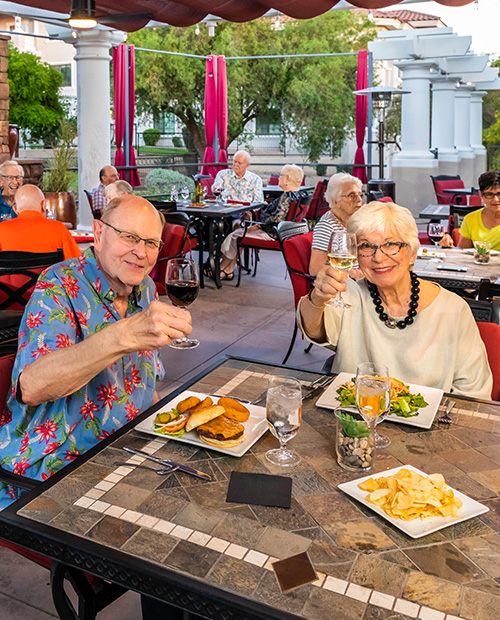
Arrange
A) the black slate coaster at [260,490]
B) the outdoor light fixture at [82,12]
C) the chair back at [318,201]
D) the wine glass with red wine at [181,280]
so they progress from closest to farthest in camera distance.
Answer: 1. the black slate coaster at [260,490]
2. the wine glass with red wine at [181,280]
3. the outdoor light fixture at [82,12]
4. the chair back at [318,201]

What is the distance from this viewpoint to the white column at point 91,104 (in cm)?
1012

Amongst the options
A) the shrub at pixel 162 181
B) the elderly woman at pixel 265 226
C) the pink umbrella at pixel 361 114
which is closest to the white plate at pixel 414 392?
the elderly woman at pixel 265 226

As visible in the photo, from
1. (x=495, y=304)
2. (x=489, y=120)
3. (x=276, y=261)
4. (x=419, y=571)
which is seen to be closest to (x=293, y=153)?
(x=489, y=120)

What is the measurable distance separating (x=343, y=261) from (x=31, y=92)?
101 feet

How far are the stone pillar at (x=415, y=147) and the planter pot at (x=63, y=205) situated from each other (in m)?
7.18

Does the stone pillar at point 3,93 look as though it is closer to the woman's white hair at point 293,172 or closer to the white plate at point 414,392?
the woman's white hair at point 293,172

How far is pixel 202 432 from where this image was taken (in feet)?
5.49

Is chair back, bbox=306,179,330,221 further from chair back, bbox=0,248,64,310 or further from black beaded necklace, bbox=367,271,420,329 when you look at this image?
black beaded necklace, bbox=367,271,420,329

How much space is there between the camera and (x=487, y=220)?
4988 mm

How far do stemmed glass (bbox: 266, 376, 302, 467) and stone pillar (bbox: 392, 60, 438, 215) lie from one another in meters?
13.0

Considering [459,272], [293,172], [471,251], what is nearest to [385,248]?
[459,272]

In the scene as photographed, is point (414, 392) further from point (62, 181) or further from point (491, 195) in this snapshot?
point (62, 181)

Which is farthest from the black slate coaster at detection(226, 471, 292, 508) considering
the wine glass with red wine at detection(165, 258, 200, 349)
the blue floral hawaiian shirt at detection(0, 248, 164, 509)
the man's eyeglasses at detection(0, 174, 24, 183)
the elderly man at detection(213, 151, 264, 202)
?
the elderly man at detection(213, 151, 264, 202)

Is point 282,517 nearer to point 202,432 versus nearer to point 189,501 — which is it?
point 189,501
